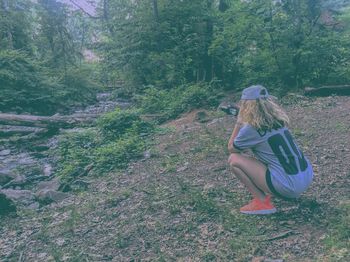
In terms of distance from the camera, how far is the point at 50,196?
7703 mm

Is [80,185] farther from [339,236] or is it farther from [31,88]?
[31,88]

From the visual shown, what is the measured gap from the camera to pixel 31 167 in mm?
10555

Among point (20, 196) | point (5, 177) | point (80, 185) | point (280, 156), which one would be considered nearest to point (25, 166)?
point (5, 177)

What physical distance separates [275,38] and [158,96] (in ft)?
15.1

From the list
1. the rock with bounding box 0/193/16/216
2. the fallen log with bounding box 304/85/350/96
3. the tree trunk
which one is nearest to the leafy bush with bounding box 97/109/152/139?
the rock with bounding box 0/193/16/216

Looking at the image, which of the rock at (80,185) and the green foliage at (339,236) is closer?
the green foliage at (339,236)

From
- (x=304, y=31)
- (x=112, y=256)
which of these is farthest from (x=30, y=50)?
(x=112, y=256)

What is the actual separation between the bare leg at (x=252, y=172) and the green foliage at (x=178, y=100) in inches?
320

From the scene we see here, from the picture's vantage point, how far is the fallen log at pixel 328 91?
12.2 meters

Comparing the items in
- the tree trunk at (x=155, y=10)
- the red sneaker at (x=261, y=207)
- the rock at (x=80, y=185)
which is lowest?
the rock at (x=80, y=185)

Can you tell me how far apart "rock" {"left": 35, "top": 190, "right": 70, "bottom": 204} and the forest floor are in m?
0.26

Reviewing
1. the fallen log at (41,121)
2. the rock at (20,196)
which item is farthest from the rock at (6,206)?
the fallen log at (41,121)

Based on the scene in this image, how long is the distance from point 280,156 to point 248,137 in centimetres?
46

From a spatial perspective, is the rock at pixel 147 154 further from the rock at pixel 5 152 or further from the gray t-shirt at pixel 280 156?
the rock at pixel 5 152
